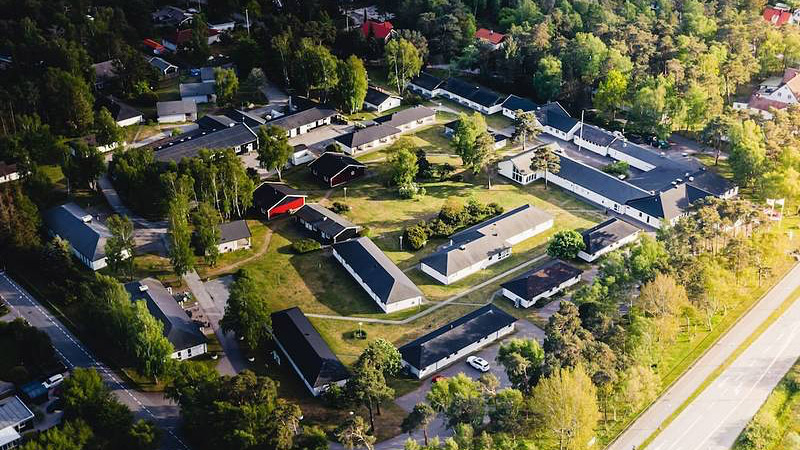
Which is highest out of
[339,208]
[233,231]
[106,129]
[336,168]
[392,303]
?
[106,129]

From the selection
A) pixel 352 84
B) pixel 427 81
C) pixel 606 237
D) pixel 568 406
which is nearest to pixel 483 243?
pixel 606 237

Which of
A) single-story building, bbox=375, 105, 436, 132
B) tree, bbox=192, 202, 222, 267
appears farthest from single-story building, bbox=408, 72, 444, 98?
tree, bbox=192, 202, 222, 267

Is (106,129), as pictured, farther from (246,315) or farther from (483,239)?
(483,239)

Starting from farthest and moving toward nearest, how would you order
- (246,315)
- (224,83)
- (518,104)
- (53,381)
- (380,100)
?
(380,100)
(518,104)
(224,83)
(246,315)
(53,381)

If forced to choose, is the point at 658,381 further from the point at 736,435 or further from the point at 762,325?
the point at 762,325

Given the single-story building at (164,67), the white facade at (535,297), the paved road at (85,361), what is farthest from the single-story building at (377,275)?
the single-story building at (164,67)

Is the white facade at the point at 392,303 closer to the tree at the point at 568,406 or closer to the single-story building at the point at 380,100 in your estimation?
the tree at the point at 568,406

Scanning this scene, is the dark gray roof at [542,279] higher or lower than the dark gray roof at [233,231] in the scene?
higher
